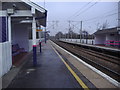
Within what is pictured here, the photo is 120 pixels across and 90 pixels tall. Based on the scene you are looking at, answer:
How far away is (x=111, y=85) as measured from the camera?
4.53 meters

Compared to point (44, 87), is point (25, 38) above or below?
above

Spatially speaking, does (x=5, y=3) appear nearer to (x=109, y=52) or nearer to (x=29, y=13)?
(x=29, y=13)

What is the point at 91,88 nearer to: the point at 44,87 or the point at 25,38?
the point at 44,87

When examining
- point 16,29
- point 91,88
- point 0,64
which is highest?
point 16,29

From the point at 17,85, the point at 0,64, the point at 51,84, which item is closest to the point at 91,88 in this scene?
the point at 51,84

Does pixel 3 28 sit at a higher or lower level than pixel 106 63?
higher

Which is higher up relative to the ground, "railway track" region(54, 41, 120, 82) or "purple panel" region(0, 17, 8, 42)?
"purple panel" region(0, 17, 8, 42)

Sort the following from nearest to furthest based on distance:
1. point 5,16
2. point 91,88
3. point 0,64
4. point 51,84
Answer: point 91,88, point 51,84, point 0,64, point 5,16

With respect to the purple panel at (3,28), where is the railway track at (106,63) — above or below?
below

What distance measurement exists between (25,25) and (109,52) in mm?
10946

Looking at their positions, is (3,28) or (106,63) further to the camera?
(106,63)

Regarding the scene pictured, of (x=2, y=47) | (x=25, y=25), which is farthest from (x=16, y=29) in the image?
(x=2, y=47)

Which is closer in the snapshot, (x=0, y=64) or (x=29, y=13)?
(x=0, y=64)

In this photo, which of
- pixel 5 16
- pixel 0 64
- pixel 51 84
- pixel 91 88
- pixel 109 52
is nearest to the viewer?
pixel 91 88
